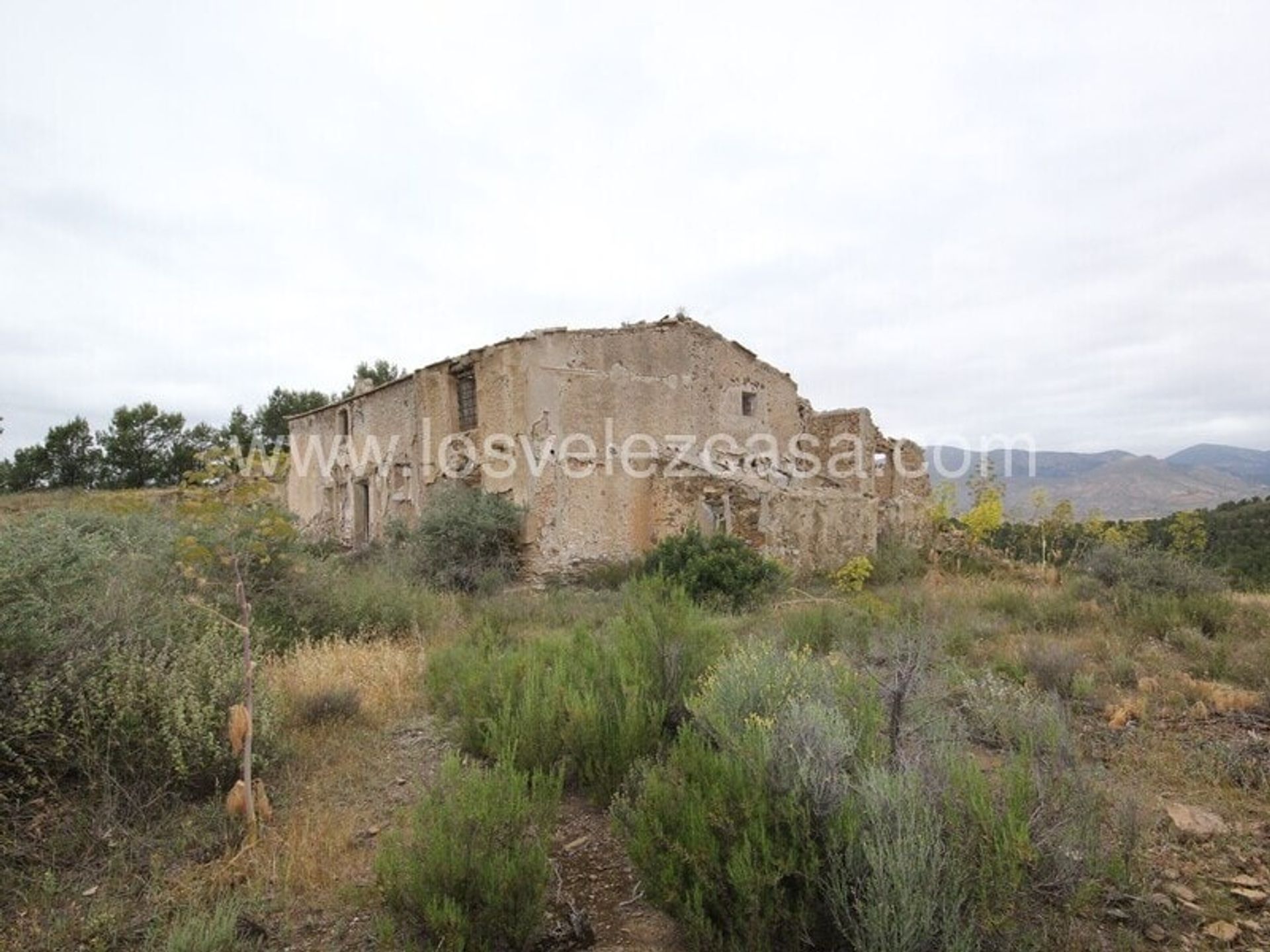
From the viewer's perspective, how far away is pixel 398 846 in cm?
283

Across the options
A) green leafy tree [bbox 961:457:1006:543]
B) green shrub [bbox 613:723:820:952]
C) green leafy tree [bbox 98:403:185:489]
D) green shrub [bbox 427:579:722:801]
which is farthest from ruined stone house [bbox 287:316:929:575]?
green leafy tree [bbox 98:403:185:489]

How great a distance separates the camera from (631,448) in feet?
46.5

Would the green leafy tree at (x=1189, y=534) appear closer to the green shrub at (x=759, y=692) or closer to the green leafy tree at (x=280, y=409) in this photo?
the green shrub at (x=759, y=692)

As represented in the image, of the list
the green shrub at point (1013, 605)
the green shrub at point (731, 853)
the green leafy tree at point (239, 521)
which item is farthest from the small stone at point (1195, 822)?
the green shrub at point (1013, 605)

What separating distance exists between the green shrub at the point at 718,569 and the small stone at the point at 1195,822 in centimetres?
624

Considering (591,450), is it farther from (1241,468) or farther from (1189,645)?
(1241,468)

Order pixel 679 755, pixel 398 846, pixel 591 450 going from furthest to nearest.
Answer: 1. pixel 591 450
2. pixel 679 755
3. pixel 398 846

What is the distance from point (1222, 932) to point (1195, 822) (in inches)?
36.3

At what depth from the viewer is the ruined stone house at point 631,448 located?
1338 centimetres

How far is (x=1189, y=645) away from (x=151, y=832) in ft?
27.8

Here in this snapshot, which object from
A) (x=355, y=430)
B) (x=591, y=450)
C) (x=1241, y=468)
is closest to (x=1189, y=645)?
(x=591, y=450)

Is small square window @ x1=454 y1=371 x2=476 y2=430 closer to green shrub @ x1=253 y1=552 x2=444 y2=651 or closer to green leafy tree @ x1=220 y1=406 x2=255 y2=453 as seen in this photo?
green shrub @ x1=253 y1=552 x2=444 y2=651

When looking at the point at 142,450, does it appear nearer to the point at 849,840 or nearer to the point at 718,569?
the point at 718,569

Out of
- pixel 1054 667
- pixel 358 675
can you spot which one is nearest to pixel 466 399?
pixel 358 675
